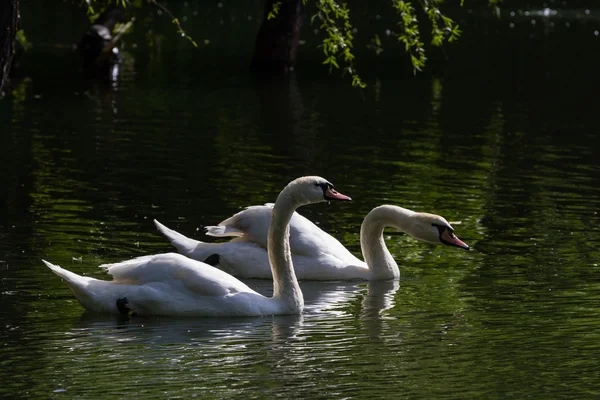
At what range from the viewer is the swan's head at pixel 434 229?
12320mm

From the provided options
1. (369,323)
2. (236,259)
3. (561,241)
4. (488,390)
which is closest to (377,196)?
(561,241)

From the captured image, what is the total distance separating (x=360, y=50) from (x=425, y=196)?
88.1 feet

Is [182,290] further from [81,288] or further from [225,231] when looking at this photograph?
[225,231]

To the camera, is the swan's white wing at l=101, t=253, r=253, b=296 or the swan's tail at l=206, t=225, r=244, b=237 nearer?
the swan's white wing at l=101, t=253, r=253, b=296

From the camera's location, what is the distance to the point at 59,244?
1345 cm

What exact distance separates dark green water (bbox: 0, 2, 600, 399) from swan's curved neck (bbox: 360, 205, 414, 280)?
10.4 inches

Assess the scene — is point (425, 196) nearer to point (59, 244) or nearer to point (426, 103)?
point (59, 244)

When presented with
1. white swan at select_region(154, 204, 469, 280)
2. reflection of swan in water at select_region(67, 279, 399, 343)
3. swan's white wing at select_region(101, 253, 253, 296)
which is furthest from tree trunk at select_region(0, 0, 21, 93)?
reflection of swan in water at select_region(67, 279, 399, 343)

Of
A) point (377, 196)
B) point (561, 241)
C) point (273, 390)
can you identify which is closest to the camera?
point (273, 390)

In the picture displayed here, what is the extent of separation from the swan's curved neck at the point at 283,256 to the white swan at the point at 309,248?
66.6 inches

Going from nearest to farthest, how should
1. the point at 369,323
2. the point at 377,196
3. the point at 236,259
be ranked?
1. the point at 369,323
2. the point at 236,259
3. the point at 377,196

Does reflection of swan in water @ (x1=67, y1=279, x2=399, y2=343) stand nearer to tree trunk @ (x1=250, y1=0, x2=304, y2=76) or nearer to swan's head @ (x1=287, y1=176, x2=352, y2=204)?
swan's head @ (x1=287, y1=176, x2=352, y2=204)

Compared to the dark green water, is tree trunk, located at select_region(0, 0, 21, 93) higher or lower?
higher

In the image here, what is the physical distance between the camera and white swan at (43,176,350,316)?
34.3 feet
